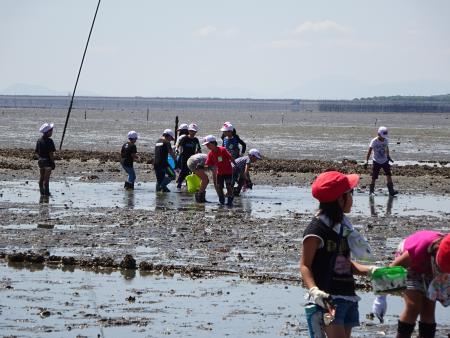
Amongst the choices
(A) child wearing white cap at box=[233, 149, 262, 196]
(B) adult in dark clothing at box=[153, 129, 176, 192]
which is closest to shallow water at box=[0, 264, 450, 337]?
(A) child wearing white cap at box=[233, 149, 262, 196]

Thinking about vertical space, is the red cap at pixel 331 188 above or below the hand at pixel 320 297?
above

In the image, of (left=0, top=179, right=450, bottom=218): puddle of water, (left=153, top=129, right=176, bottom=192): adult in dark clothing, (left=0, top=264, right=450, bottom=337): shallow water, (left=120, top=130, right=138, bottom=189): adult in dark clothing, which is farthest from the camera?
(left=120, top=130, right=138, bottom=189): adult in dark clothing

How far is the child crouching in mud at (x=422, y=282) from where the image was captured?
325 inches

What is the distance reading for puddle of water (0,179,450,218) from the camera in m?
20.6

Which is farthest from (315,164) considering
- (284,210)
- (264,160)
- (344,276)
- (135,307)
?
(344,276)

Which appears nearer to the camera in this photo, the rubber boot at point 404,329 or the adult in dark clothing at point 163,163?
the rubber boot at point 404,329

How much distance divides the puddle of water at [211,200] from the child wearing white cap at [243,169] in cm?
30

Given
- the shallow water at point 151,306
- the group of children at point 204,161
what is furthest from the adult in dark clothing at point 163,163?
the shallow water at point 151,306

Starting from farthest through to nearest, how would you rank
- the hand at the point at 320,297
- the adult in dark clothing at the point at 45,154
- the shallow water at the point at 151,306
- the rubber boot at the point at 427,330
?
the adult in dark clothing at the point at 45,154 → the shallow water at the point at 151,306 → the rubber boot at the point at 427,330 → the hand at the point at 320,297

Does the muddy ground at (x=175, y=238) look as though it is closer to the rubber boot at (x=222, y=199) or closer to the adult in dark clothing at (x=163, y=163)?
the rubber boot at (x=222, y=199)

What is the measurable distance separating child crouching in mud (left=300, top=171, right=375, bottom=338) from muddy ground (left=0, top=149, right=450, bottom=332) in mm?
5135

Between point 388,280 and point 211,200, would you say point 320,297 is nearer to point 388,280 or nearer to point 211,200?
point 388,280

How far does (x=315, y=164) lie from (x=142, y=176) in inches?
266

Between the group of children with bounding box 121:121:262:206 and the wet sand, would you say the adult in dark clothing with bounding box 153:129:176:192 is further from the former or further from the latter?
the wet sand
